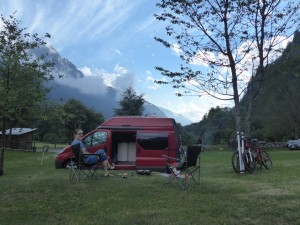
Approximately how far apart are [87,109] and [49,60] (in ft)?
235

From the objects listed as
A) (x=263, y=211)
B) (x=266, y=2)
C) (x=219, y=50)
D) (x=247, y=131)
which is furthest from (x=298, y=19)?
(x=263, y=211)

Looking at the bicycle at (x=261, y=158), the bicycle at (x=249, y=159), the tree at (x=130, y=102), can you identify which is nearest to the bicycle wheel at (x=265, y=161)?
the bicycle at (x=261, y=158)

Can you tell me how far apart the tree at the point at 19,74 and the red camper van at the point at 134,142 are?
244cm

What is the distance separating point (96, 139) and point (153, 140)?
2.17m

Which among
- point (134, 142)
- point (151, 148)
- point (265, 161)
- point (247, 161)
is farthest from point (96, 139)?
point (265, 161)

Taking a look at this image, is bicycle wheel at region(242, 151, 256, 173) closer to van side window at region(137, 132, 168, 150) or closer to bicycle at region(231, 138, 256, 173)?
bicycle at region(231, 138, 256, 173)

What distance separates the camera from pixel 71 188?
8.08 meters

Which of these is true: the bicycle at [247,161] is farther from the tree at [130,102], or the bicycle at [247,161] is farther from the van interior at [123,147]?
the tree at [130,102]

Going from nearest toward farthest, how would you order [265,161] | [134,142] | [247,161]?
[247,161]
[265,161]
[134,142]

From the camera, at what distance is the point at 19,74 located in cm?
1316

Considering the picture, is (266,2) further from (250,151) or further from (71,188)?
(71,188)

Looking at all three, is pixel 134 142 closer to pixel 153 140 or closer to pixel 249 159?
pixel 153 140

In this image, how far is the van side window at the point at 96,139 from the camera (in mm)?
13898

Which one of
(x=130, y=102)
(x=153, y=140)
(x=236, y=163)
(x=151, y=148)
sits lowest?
(x=236, y=163)
